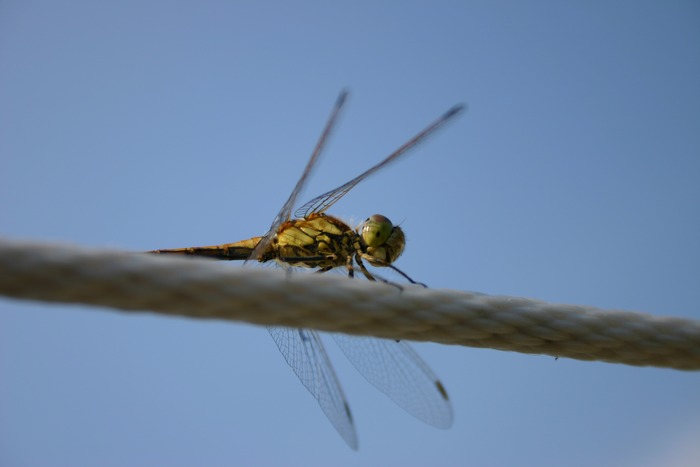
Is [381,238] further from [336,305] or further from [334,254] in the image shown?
[336,305]

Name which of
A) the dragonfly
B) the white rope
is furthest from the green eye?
the white rope

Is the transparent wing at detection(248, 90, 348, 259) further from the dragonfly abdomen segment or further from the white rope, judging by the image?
the white rope

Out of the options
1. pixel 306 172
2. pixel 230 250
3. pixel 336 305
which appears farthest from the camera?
pixel 230 250

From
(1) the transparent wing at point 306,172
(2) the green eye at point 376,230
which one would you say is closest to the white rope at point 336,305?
(1) the transparent wing at point 306,172

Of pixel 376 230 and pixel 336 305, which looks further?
pixel 376 230

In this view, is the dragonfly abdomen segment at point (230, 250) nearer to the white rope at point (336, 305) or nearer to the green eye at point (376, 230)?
the green eye at point (376, 230)

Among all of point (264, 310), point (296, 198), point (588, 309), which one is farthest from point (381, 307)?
point (296, 198)

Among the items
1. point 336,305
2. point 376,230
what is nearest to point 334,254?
point 376,230
